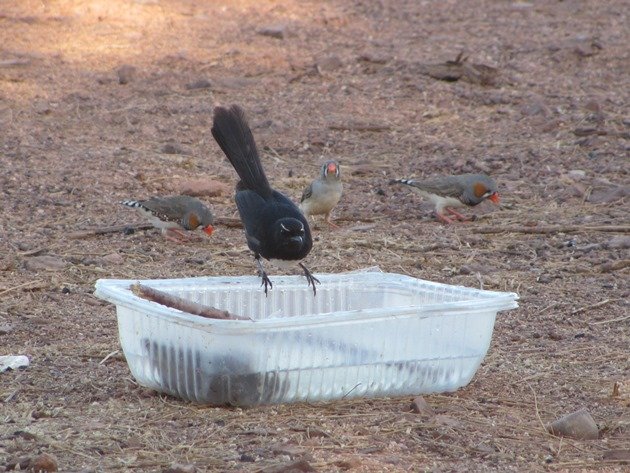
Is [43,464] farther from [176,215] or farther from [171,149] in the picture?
[171,149]

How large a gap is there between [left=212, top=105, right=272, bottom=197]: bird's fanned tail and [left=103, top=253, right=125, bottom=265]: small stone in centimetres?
185

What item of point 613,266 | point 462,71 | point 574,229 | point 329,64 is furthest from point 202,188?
point 462,71

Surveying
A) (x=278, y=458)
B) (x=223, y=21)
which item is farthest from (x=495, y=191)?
(x=223, y=21)

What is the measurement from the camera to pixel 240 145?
239 inches

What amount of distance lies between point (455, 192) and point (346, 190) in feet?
3.53

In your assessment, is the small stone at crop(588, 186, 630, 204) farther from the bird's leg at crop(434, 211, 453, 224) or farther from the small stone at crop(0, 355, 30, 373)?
the small stone at crop(0, 355, 30, 373)

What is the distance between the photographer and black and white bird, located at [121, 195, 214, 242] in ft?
27.2

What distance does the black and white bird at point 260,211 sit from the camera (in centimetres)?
555

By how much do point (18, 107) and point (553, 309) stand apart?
6.40m

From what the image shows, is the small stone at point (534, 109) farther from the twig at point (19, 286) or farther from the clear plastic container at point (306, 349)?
the clear plastic container at point (306, 349)

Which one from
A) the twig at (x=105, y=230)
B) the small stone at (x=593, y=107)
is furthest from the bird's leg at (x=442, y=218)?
the small stone at (x=593, y=107)

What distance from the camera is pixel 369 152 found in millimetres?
10938

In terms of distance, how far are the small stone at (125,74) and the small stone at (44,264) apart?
5172mm

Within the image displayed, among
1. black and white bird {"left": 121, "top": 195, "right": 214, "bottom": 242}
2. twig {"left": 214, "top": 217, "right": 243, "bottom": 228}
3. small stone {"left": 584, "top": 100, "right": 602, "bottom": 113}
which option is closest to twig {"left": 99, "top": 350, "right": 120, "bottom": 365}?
black and white bird {"left": 121, "top": 195, "right": 214, "bottom": 242}
